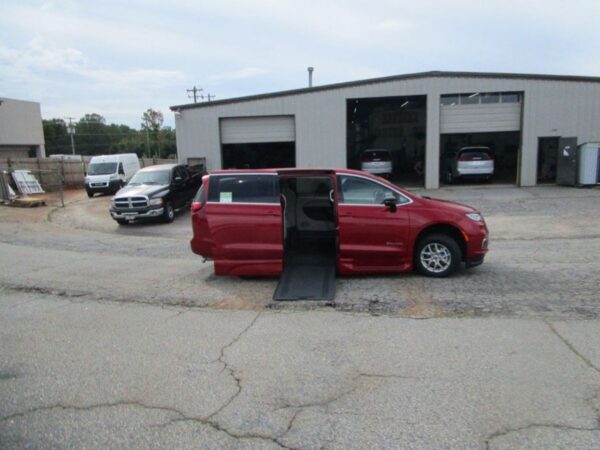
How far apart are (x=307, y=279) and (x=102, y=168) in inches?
858

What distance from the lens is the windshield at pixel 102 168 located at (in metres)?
25.1

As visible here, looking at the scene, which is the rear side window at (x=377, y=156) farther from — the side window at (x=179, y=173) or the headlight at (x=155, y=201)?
the headlight at (x=155, y=201)

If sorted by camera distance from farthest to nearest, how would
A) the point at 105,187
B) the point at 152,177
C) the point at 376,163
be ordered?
the point at 105,187 → the point at 376,163 → the point at 152,177

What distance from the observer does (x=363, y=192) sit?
7309mm

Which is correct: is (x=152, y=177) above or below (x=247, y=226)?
above

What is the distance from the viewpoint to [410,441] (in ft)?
10.1

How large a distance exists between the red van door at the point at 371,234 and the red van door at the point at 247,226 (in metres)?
1.01

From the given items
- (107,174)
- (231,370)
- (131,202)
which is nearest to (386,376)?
(231,370)

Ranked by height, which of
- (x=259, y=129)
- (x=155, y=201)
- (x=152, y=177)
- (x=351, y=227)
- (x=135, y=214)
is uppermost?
(x=259, y=129)

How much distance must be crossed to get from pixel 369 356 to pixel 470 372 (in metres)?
0.91

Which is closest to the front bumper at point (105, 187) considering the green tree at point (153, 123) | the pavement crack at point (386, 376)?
the pavement crack at point (386, 376)

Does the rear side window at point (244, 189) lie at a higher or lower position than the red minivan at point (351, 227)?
higher

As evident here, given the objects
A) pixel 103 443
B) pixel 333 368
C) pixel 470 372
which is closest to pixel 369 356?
pixel 333 368

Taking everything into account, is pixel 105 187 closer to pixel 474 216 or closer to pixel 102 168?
pixel 102 168
